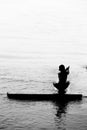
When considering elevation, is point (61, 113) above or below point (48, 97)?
below

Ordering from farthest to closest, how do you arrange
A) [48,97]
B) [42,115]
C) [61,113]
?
[48,97] → [61,113] → [42,115]

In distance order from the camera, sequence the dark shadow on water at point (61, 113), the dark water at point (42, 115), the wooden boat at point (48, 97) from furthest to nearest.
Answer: the wooden boat at point (48, 97)
the dark shadow on water at point (61, 113)
the dark water at point (42, 115)

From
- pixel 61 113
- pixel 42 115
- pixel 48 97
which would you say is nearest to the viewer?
pixel 42 115

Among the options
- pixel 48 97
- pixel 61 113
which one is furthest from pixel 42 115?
pixel 48 97

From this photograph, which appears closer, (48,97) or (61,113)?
(61,113)

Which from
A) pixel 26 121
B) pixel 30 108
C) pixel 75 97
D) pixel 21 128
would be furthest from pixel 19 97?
pixel 21 128

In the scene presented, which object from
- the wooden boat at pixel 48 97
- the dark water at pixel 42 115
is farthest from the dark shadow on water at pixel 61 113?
the wooden boat at pixel 48 97

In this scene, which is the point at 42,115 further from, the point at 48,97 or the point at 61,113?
the point at 48,97

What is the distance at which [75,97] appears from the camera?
54.2 ft

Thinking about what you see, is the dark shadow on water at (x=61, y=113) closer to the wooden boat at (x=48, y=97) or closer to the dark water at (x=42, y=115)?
the dark water at (x=42, y=115)

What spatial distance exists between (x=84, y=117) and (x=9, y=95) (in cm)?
598

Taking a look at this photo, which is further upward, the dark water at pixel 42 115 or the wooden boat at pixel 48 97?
the wooden boat at pixel 48 97

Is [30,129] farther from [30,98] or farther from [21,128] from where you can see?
[30,98]

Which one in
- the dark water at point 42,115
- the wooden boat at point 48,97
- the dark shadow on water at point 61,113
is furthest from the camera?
the wooden boat at point 48,97
